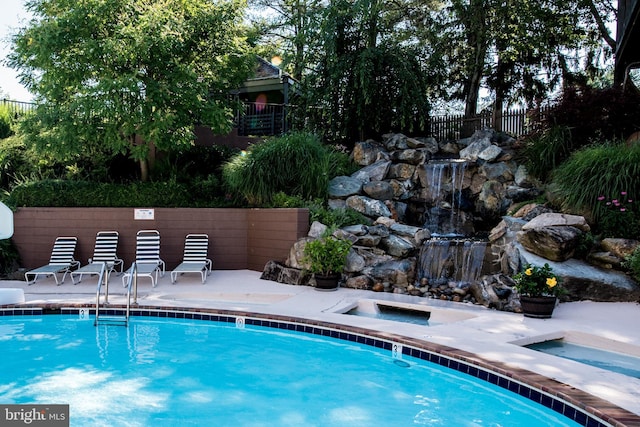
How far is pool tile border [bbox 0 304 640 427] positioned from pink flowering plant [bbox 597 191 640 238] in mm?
3847

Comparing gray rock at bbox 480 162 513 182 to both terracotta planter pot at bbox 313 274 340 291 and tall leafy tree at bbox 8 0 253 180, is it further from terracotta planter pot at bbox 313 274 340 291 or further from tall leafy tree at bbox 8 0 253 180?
tall leafy tree at bbox 8 0 253 180

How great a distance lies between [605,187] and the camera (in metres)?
7.31

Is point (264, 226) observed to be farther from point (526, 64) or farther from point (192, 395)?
point (526, 64)

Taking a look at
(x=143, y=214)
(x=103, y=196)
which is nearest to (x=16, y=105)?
(x=103, y=196)

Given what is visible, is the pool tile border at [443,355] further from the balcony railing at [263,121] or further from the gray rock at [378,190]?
the balcony railing at [263,121]

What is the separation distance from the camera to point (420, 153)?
1141 centimetres

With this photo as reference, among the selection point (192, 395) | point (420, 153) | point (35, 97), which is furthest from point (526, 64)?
point (192, 395)

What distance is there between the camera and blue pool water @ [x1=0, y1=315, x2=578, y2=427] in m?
3.79

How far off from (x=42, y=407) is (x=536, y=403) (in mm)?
3602

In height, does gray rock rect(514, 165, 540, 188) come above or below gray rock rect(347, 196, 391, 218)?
above

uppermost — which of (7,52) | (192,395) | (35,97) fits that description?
(7,52)

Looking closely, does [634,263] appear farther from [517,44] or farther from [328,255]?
[517,44]

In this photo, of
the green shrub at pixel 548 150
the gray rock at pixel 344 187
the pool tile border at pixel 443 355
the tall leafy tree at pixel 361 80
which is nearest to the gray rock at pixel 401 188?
the gray rock at pixel 344 187

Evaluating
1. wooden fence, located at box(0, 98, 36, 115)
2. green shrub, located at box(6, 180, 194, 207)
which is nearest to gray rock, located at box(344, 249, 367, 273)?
green shrub, located at box(6, 180, 194, 207)
